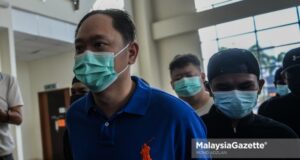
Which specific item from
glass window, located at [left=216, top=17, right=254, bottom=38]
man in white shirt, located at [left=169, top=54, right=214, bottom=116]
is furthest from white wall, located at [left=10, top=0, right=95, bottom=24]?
man in white shirt, located at [left=169, top=54, right=214, bottom=116]

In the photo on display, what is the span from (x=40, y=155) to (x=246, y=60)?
8923 millimetres

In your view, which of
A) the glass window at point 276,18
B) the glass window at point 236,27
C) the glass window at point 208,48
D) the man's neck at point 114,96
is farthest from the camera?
the glass window at point 208,48

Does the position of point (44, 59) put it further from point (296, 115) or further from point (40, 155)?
point (296, 115)

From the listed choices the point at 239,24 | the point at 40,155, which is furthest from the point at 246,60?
the point at 40,155

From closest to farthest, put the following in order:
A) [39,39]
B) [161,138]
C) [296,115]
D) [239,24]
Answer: [161,138] → [296,115] → [39,39] → [239,24]

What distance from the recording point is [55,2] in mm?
7586

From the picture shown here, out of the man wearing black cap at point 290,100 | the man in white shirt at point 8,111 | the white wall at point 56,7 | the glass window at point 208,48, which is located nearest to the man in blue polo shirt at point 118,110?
the man wearing black cap at point 290,100

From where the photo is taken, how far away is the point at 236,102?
1640mm

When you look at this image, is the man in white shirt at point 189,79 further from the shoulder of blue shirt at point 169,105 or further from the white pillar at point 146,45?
the white pillar at point 146,45

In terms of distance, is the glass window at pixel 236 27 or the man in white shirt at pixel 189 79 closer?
the man in white shirt at pixel 189 79

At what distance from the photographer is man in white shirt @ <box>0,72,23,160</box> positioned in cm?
228

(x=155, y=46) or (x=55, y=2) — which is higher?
(x=55, y=2)

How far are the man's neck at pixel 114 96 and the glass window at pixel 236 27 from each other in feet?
25.2

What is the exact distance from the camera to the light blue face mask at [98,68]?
4.58ft
